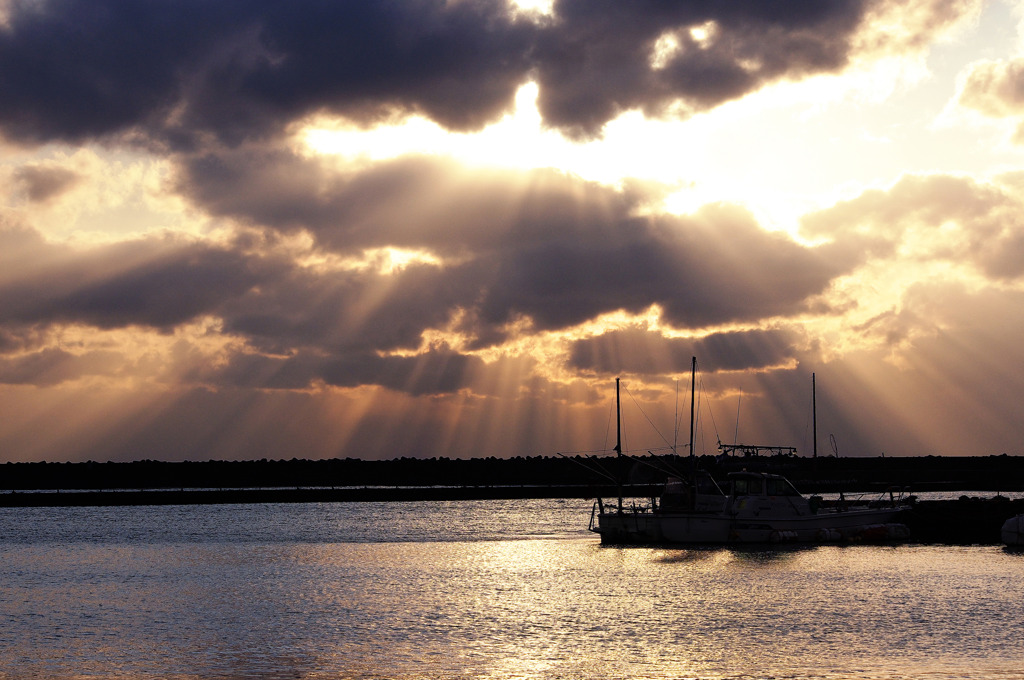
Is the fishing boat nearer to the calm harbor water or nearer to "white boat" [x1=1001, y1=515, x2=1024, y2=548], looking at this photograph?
the calm harbor water

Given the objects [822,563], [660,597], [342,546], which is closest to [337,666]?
[660,597]

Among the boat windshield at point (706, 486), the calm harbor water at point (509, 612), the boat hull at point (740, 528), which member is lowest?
the calm harbor water at point (509, 612)

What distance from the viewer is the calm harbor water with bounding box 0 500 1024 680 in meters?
27.0

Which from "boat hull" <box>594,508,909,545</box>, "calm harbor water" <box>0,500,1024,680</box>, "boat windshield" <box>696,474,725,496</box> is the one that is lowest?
"calm harbor water" <box>0,500,1024,680</box>

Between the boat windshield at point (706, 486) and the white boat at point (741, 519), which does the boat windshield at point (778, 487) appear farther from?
the boat windshield at point (706, 486)

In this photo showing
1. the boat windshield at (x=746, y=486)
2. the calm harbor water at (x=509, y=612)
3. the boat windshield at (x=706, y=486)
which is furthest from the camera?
the boat windshield at (x=706, y=486)

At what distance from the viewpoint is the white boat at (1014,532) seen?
60.5 meters

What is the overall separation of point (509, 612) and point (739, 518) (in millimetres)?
27998

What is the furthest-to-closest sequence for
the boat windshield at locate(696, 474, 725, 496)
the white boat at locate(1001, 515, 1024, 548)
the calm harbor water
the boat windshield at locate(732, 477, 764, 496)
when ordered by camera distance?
the boat windshield at locate(696, 474, 725, 496) → the boat windshield at locate(732, 477, 764, 496) → the white boat at locate(1001, 515, 1024, 548) → the calm harbor water

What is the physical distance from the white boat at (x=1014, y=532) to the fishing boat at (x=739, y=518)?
688cm

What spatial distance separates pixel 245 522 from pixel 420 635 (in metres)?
81.0

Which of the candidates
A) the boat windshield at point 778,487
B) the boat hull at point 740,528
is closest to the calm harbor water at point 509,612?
the boat hull at point 740,528

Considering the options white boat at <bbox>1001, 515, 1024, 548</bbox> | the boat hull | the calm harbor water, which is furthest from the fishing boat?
white boat at <bbox>1001, 515, 1024, 548</bbox>

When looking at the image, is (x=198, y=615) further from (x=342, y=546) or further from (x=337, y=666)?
(x=342, y=546)
